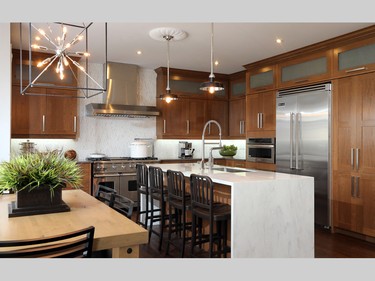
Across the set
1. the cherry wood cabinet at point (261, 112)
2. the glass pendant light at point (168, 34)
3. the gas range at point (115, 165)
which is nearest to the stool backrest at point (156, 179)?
the glass pendant light at point (168, 34)

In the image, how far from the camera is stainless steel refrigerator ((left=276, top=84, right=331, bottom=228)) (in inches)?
183

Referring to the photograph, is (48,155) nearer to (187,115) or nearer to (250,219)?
(250,219)

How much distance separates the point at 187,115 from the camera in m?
6.84

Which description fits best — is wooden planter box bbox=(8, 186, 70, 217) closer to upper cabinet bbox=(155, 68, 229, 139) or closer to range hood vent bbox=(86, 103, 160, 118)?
range hood vent bbox=(86, 103, 160, 118)

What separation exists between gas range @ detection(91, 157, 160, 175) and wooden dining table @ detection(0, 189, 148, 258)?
3.36m

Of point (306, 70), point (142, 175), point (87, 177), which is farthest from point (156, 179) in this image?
point (306, 70)

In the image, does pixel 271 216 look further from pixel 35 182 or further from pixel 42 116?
pixel 42 116

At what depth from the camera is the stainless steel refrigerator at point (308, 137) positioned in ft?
15.3

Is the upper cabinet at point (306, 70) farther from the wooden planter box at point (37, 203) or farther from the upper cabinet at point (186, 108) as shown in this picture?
the wooden planter box at point (37, 203)

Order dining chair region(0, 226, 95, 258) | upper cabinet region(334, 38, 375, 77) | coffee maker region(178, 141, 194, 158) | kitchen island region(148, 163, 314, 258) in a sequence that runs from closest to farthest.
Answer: dining chair region(0, 226, 95, 258) → kitchen island region(148, 163, 314, 258) → upper cabinet region(334, 38, 375, 77) → coffee maker region(178, 141, 194, 158)

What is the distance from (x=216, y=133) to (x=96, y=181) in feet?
9.55

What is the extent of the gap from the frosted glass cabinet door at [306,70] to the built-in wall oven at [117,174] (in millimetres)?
2833

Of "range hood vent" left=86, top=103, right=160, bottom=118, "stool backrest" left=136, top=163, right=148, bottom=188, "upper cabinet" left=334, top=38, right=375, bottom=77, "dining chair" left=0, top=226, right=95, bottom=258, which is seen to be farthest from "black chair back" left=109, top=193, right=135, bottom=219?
"upper cabinet" left=334, top=38, right=375, bottom=77

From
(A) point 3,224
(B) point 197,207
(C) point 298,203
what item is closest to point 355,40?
(C) point 298,203
